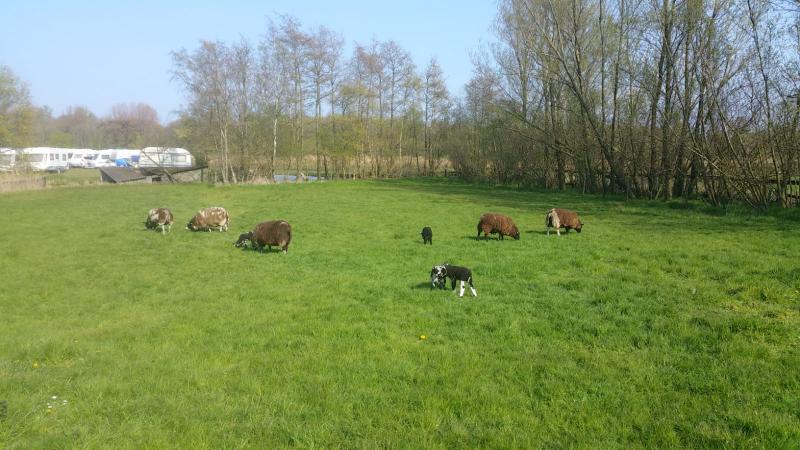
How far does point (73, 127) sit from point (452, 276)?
125m

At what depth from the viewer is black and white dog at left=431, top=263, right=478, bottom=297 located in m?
9.42

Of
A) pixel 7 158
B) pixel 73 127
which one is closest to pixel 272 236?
pixel 7 158

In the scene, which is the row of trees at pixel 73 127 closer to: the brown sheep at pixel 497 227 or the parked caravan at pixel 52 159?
the parked caravan at pixel 52 159

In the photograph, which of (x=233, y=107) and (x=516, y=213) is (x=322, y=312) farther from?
(x=233, y=107)

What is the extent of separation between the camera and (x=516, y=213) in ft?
76.9

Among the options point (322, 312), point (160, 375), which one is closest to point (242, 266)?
point (322, 312)

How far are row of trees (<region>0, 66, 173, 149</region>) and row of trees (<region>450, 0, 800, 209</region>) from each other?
130ft

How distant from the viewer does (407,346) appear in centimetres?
696

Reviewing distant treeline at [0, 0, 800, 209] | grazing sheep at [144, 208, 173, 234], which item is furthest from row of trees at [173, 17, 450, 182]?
grazing sheep at [144, 208, 173, 234]

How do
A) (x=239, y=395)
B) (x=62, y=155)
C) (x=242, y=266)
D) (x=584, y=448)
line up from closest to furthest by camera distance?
(x=584, y=448) < (x=239, y=395) < (x=242, y=266) < (x=62, y=155)

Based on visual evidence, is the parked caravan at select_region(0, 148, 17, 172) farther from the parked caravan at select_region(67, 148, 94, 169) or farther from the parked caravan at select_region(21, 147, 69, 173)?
the parked caravan at select_region(67, 148, 94, 169)

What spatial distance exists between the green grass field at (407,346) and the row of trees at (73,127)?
3834cm

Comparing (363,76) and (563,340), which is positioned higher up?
(363,76)

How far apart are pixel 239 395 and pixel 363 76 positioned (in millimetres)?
57396
